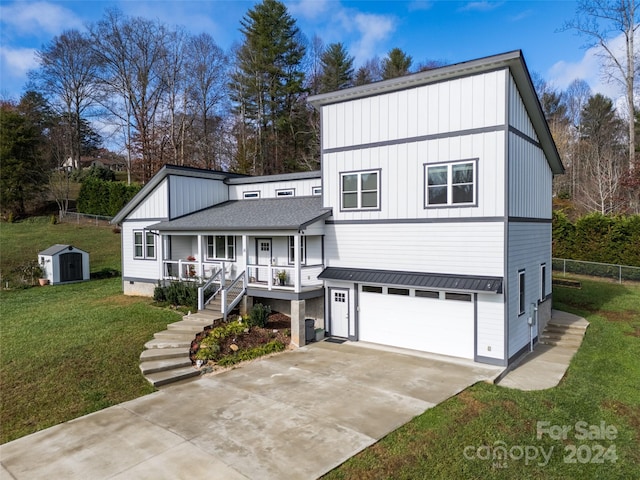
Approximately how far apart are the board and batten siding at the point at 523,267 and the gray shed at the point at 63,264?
22.1 meters

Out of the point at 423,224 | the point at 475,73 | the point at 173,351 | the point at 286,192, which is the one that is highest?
the point at 475,73

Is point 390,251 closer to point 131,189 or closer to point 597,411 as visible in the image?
point 597,411

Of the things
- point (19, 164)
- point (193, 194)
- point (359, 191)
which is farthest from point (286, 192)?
point (19, 164)

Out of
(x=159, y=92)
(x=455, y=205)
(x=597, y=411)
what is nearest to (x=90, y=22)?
(x=159, y=92)

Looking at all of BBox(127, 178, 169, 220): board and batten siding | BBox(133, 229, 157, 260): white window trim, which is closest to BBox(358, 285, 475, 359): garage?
BBox(127, 178, 169, 220): board and batten siding

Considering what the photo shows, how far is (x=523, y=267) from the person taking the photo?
12.1m

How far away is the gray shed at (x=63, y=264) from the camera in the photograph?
21422mm

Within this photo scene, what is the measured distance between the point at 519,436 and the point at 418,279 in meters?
5.33

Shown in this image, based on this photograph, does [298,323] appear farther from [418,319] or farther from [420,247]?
[420,247]

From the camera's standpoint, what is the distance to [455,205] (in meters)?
11.2

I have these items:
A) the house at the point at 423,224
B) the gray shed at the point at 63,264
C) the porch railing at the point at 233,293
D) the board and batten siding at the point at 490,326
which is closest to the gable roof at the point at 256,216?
the house at the point at 423,224

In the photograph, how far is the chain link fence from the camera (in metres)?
20.9

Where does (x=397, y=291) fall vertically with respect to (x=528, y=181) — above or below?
below

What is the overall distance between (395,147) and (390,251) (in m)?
3.25
